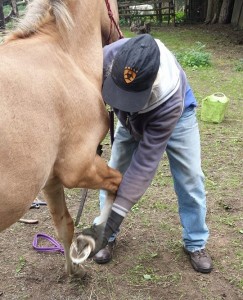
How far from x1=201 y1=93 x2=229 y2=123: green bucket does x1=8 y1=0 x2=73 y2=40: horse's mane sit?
347cm

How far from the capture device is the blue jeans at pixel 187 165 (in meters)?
2.69

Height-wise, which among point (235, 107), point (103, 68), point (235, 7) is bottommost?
point (235, 7)

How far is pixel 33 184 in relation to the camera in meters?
1.90

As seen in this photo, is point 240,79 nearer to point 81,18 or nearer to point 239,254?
point 239,254

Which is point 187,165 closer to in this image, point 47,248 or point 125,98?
point 125,98

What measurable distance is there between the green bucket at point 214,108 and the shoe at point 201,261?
9.02 ft

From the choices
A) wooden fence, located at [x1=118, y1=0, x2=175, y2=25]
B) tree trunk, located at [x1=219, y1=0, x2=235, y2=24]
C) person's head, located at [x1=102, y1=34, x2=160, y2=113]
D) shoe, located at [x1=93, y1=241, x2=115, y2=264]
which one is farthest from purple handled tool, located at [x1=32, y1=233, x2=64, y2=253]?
wooden fence, located at [x1=118, y1=0, x2=175, y2=25]

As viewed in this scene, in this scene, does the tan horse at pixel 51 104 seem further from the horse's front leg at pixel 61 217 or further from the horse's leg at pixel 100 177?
the horse's front leg at pixel 61 217

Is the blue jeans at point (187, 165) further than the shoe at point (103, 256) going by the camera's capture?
No

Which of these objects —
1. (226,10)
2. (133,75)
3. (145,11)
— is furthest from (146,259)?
(145,11)

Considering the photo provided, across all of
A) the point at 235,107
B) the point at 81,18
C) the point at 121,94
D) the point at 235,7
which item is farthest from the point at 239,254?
the point at 235,7

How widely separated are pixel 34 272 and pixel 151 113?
57.4 inches

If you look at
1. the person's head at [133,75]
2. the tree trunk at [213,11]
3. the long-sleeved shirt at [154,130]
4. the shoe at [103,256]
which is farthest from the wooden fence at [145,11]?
the person's head at [133,75]

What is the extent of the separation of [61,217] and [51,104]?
39.5 inches
